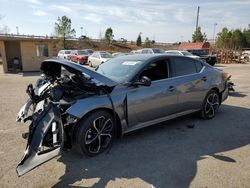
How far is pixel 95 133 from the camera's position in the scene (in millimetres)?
3686

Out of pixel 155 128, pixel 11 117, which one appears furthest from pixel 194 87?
pixel 11 117

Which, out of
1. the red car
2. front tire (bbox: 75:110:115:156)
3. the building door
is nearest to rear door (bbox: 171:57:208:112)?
front tire (bbox: 75:110:115:156)

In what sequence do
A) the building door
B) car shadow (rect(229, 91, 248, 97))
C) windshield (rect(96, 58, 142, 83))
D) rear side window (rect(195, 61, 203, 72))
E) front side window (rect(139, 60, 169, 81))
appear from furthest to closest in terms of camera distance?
the building door
car shadow (rect(229, 91, 248, 97))
rear side window (rect(195, 61, 203, 72))
front side window (rect(139, 60, 169, 81))
windshield (rect(96, 58, 142, 83))

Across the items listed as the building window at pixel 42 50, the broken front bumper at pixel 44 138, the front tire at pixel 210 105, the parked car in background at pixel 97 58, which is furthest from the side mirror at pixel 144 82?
the parked car in background at pixel 97 58

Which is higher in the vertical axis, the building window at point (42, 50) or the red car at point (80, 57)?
the building window at point (42, 50)

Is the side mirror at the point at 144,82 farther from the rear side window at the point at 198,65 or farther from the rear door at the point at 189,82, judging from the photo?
the rear side window at the point at 198,65

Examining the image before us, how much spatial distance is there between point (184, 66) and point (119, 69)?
1488 mm

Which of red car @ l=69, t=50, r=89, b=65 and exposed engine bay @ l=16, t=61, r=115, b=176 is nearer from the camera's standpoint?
exposed engine bay @ l=16, t=61, r=115, b=176

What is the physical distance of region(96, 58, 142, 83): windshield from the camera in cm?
421

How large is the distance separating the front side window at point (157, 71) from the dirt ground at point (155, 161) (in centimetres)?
114

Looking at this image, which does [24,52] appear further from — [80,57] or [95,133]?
[95,133]

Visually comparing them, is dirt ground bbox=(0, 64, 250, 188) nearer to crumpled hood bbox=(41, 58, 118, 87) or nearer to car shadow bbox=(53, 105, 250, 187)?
car shadow bbox=(53, 105, 250, 187)

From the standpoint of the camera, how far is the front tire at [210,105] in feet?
18.0

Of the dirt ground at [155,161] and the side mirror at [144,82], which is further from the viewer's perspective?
the side mirror at [144,82]
